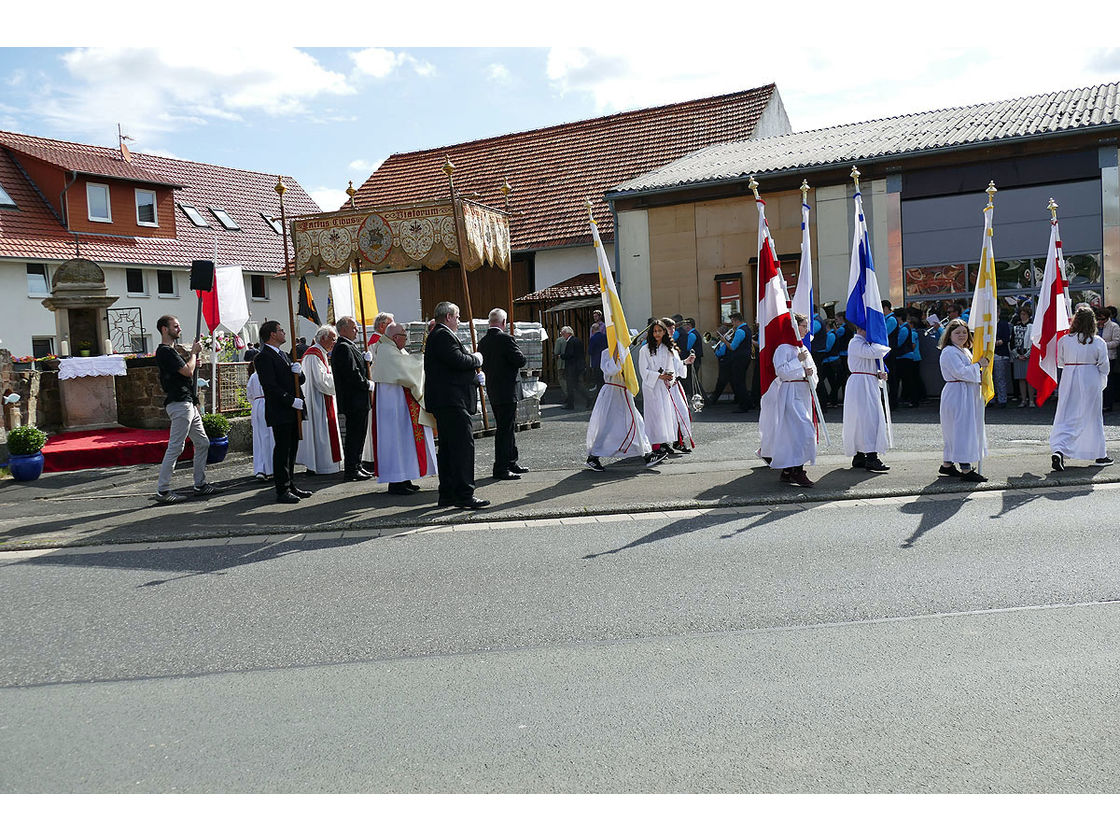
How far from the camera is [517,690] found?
15.5ft

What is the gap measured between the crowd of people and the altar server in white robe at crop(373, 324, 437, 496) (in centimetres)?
1

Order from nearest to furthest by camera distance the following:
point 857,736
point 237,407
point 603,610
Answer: point 857,736, point 603,610, point 237,407

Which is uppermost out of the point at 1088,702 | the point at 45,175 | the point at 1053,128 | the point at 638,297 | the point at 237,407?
the point at 45,175

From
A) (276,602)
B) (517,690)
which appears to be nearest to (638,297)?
(276,602)

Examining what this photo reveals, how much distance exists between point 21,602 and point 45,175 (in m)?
32.0

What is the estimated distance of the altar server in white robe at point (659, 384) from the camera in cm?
1291

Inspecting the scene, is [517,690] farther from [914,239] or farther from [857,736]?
[914,239]

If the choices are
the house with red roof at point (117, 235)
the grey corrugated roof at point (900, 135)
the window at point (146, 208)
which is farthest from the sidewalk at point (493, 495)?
the window at point (146, 208)

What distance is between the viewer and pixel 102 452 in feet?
47.6

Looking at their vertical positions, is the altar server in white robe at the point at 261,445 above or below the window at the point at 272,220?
below

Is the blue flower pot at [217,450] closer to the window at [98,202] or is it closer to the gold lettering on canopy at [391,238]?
the gold lettering on canopy at [391,238]

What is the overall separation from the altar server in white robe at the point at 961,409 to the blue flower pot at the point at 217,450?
380 inches

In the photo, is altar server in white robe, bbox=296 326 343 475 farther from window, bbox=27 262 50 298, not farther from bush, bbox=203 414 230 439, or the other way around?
window, bbox=27 262 50 298

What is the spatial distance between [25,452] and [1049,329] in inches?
532
